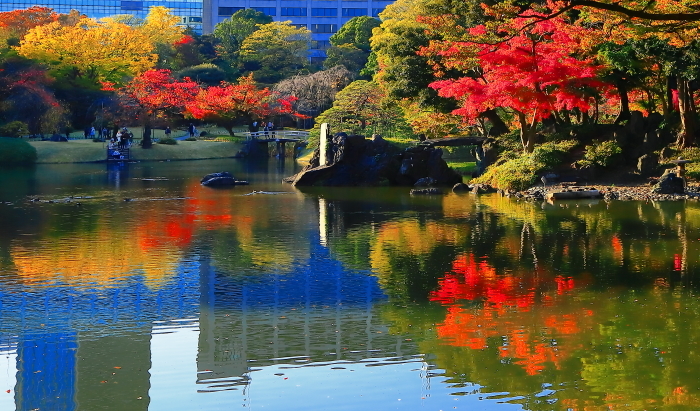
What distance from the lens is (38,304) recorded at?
10.6 m

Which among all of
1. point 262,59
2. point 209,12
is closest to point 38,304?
point 262,59

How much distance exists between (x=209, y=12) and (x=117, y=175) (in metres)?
70.6

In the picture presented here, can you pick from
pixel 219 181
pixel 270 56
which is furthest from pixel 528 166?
pixel 270 56

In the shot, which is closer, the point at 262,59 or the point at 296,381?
the point at 296,381

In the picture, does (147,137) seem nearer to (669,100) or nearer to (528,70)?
(528,70)

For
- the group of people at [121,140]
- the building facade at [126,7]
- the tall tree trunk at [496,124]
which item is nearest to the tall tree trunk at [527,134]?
the tall tree trunk at [496,124]

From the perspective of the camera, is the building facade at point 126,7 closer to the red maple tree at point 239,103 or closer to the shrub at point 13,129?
the red maple tree at point 239,103

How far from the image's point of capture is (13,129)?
4078 cm

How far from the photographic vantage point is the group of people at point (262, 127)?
4990cm

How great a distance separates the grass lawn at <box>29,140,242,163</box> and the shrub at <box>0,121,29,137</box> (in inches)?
31.3

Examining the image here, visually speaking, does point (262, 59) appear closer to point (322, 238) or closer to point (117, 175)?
point (117, 175)

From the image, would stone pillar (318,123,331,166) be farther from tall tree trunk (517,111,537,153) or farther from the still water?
the still water

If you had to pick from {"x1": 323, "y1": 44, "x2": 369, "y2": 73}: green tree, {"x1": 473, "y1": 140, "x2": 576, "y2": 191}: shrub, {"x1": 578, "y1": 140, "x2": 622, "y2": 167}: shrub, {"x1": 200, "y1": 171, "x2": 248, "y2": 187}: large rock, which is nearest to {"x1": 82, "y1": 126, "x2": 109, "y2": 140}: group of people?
{"x1": 323, "y1": 44, "x2": 369, "y2": 73}: green tree

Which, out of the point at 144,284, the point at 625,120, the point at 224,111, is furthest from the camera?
the point at 224,111
